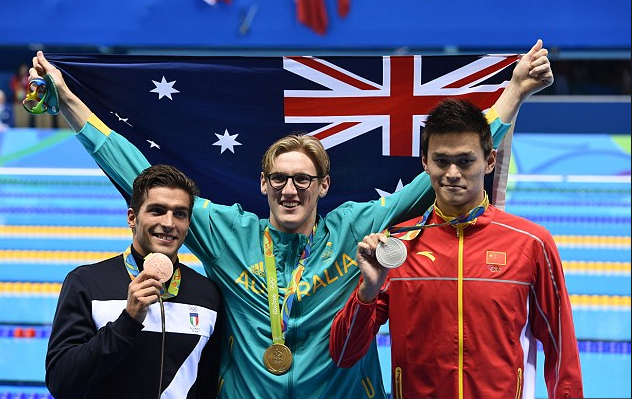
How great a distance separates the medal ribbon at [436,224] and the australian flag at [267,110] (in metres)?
0.68

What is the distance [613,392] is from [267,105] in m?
3.29

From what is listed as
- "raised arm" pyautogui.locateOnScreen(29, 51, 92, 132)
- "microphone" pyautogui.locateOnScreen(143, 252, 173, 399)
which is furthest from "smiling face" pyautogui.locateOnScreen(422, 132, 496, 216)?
"raised arm" pyautogui.locateOnScreen(29, 51, 92, 132)

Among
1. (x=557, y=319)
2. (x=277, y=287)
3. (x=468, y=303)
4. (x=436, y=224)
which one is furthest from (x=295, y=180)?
(x=557, y=319)

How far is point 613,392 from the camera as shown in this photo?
516 centimetres

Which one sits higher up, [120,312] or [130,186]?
[130,186]

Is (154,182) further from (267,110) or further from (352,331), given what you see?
(267,110)

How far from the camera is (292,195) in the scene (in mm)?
2537

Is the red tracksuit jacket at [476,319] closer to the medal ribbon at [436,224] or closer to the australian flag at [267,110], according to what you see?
the medal ribbon at [436,224]

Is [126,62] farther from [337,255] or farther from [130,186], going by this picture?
[337,255]

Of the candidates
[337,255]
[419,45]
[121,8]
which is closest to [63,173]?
[121,8]

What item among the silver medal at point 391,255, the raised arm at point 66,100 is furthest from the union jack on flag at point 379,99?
the silver medal at point 391,255

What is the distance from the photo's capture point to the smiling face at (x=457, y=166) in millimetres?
2365

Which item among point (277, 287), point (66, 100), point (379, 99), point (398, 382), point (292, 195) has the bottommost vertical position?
point (398, 382)

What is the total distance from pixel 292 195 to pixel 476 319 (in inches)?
26.6
